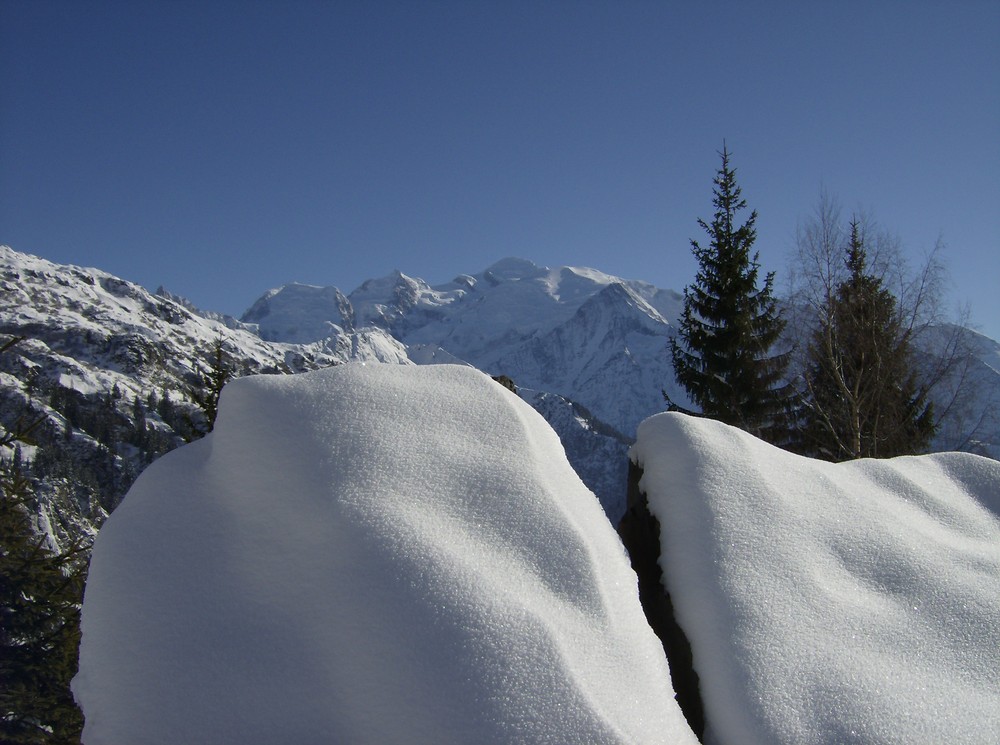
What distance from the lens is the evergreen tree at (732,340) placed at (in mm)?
17547

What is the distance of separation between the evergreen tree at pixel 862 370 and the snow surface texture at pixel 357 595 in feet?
35.8

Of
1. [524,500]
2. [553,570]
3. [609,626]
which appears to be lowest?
[609,626]

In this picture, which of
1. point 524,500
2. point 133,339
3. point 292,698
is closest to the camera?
point 292,698

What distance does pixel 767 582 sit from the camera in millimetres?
3449

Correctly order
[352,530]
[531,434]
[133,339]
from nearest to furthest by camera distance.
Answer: [352,530], [531,434], [133,339]

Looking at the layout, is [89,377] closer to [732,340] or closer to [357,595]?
[732,340]

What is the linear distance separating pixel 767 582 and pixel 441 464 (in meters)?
1.80

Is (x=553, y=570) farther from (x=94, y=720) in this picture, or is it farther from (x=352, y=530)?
(x=94, y=720)

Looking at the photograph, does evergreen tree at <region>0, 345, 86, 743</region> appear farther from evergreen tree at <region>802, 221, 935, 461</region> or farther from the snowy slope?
the snowy slope

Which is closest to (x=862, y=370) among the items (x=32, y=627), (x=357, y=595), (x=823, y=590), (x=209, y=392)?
(x=823, y=590)

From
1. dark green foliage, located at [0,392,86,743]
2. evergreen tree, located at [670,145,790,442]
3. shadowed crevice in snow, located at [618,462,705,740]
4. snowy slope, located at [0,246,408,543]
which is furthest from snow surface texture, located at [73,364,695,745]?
snowy slope, located at [0,246,408,543]

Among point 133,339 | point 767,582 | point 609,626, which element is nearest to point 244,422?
point 609,626

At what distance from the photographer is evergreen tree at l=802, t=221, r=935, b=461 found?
526 inches

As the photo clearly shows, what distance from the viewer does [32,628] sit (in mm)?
7703
